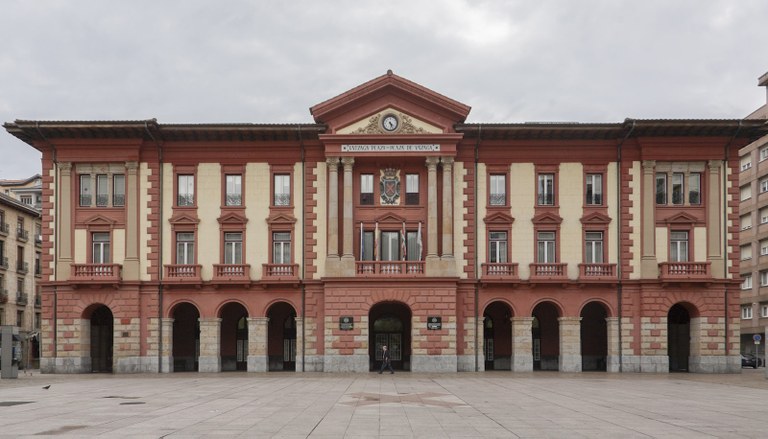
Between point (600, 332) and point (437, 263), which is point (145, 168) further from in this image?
point (600, 332)

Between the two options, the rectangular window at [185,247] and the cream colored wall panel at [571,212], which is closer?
the cream colored wall panel at [571,212]

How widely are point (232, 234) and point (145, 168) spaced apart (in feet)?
23.1

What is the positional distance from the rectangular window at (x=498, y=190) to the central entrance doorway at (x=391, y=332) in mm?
9259

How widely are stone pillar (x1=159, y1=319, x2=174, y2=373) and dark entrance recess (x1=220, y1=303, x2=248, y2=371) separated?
3.45m

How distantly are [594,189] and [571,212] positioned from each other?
2.21 meters

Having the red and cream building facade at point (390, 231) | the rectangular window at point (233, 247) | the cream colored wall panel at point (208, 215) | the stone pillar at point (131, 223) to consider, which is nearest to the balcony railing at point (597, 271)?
the red and cream building facade at point (390, 231)

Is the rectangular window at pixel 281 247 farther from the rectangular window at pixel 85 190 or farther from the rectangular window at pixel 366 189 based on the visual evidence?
the rectangular window at pixel 85 190

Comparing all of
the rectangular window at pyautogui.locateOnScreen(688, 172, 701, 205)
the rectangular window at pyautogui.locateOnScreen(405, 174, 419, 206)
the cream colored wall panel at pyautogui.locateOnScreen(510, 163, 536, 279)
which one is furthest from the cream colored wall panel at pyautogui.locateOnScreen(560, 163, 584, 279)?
the rectangular window at pyautogui.locateOnScreen(405, 174, 419, 206)

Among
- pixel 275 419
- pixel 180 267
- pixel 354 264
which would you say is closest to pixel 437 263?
pixel 354 264

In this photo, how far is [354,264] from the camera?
49.3 meters

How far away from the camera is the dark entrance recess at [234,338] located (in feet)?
172

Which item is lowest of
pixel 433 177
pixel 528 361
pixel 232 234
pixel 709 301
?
pixel 528 361

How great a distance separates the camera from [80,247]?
50.3m

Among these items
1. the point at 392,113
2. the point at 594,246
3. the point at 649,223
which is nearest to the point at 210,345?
the point at 392,113
